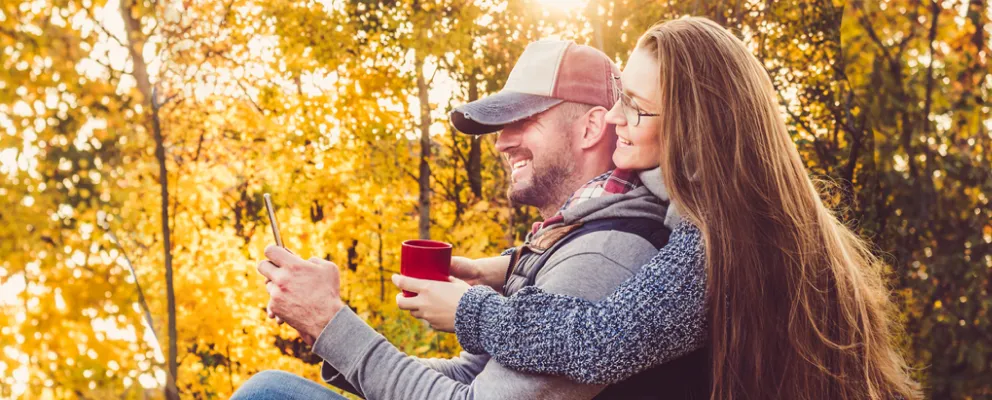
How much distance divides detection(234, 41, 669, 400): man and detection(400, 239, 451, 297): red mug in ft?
0.48

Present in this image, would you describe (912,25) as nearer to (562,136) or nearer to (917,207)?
(917,207)

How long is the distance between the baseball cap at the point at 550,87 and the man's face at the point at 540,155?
42 millimetres

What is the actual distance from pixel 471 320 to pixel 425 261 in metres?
0.22

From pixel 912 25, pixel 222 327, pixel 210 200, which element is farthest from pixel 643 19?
pixel 210 200

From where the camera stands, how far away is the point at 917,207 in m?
3.51

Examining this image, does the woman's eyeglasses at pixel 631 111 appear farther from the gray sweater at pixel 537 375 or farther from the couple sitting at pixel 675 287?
the gray sweater at pixel 537 375

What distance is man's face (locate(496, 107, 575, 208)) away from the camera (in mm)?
2064

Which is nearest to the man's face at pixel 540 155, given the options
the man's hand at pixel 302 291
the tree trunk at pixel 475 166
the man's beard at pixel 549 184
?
the man's beard at pixel 549 184

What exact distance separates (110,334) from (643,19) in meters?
5.16

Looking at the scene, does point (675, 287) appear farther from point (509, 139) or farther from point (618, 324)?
point (509, 139)

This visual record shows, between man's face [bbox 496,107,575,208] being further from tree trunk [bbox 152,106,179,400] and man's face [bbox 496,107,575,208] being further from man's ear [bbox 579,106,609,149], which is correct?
tree trunk [bbox 152,106,179,400]

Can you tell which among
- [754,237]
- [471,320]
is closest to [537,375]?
[471,320]

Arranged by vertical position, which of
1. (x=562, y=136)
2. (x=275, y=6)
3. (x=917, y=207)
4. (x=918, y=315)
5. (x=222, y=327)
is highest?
(x=275, y=6)

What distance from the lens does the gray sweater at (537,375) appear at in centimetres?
140
